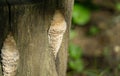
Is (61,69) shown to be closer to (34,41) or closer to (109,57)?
(34,41)

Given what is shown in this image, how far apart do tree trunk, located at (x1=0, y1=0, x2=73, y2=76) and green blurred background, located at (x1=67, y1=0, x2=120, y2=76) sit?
141 cm

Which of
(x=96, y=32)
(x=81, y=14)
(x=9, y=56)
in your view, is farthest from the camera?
(x=96, y=32)

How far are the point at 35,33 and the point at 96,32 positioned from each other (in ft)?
7.59

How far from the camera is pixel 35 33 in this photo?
5.48 ft

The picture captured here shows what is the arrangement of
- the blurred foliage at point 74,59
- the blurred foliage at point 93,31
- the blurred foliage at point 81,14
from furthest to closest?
the blurred foliage at point 93,31
the blurred foliage at point 81,14
the blurred foliage at point 74,59

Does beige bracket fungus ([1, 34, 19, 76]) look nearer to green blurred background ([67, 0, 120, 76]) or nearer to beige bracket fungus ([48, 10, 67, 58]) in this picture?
beige bracket fungus ([48, 10, 67, 58])

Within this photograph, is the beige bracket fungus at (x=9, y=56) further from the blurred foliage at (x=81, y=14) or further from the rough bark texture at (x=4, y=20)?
the blurred foliage at (x=81, y=14)

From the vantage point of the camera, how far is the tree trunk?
1.59 m

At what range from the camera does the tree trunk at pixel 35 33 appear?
159 cm

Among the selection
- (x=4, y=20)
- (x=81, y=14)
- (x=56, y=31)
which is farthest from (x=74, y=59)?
(x=4, y=20)

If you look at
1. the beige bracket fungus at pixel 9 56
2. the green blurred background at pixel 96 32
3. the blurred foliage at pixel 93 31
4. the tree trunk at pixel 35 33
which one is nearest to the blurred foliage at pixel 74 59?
the green blurred background at pixel 96 32

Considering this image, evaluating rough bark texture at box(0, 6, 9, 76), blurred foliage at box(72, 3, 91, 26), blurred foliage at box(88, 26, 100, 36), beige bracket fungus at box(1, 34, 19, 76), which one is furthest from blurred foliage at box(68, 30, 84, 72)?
rough bark texture at box(0, 6, 9, 76)

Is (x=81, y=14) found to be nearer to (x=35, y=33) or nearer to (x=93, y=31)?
(x=93, y=31)

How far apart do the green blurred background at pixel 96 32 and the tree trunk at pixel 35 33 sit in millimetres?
1413
